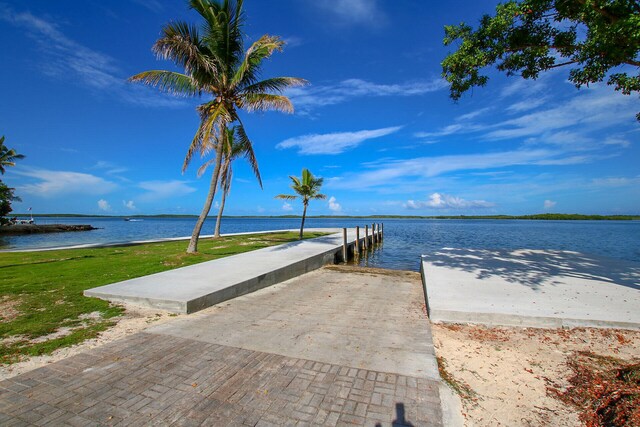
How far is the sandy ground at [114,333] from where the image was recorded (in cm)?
344

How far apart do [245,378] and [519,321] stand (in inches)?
182

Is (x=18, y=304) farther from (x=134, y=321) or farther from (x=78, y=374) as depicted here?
(x=78, y=374)

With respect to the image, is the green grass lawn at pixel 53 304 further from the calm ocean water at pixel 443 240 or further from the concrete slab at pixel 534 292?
the calm ocean water at pixel 443 240

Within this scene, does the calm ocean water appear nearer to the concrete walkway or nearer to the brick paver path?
the concrete walkway

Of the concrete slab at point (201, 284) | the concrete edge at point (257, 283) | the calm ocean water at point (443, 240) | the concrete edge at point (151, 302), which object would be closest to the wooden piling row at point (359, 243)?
the calm ocean water at point (443, 240)

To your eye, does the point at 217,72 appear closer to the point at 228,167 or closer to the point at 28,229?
the point at 228,167

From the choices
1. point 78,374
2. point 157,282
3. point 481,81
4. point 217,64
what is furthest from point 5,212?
point 481,81

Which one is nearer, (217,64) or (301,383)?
(301,383)

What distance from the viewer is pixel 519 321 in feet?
16.4

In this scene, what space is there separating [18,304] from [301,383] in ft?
20.4

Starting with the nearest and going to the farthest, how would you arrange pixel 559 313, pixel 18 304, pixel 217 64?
1. pixel 559 313
2. pixel 18 304
3. pixel 217 64

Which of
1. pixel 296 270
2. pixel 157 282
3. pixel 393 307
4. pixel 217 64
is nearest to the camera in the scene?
pixel 393 307

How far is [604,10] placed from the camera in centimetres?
462

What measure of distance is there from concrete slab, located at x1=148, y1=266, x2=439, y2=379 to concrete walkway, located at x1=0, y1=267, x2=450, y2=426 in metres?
0.02
